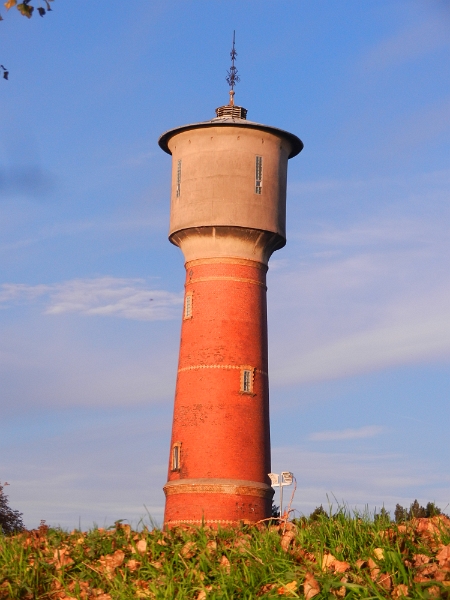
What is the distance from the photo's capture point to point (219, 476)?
34.0m

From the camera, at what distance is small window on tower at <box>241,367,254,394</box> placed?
35.0 meters

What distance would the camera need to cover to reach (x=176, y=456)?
35.2 meters

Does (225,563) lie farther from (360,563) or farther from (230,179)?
(230,179)

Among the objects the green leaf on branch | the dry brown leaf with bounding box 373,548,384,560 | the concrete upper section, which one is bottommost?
the dry brown leaf with bounding box 373,548,384,560

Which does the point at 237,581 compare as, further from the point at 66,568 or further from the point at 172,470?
the point at 172,470

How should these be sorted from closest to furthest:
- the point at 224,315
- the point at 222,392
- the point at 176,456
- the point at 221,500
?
the point at 221,500, the point at 222,392, the point at 176,456, the point at 224,315

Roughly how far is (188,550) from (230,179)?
2525 centimetres

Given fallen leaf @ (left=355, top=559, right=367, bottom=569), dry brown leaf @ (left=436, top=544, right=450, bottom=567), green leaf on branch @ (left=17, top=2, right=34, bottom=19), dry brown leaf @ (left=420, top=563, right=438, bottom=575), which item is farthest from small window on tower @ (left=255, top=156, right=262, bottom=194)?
dry brown leaf @ (left=420, top=563, right=438, bottom=575)

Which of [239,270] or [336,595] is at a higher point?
[239,270]

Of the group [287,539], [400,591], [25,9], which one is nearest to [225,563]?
[287,539]

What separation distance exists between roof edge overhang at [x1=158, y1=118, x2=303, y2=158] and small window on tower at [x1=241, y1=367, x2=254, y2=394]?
860 centimetres

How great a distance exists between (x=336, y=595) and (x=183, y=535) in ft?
9.37

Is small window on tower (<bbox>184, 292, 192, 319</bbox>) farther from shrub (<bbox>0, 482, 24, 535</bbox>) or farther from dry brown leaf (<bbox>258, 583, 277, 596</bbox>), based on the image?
dry brown leaf (<bbox>258, 583, 277, 596</bbox>)

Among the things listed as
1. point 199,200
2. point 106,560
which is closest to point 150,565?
point 106,560
